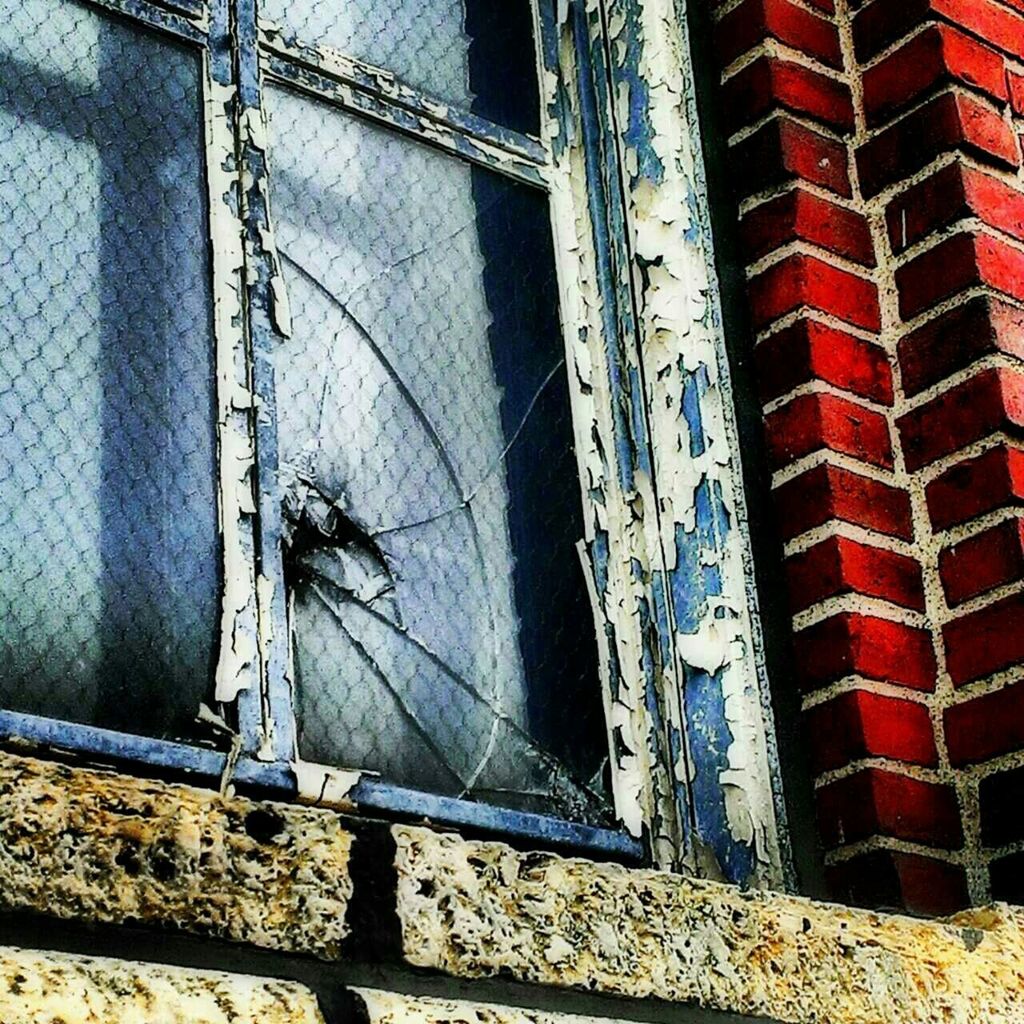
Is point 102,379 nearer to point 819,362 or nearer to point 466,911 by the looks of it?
point 466,911

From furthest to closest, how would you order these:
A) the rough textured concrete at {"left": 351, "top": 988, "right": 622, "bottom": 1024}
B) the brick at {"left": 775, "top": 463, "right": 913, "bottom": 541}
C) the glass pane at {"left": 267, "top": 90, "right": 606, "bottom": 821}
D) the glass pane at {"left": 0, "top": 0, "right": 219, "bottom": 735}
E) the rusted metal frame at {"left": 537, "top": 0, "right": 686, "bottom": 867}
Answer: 1. the brick at {"left": 775, "top": 463, "right": 913, "bottom": 541}
2. the rusted metal frame at {"left": 537, "top": 0, "right": 686, "bottom": 867}
3. the glass pane at {"left": 267, "top": 90, "right": 606, "bottom": 821}
4. the glass pane at {"left": 0, "top": 0, "right": 219, "bottom": 735}
5. the rough textured concrete at {"left": 351, "top": 988, "right": 622, "bottom": 1024}

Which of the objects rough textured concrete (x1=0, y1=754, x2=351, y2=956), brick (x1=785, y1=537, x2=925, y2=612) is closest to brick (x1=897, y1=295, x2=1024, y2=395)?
brick (x1=785, y1=537, x2=925, y2=612)

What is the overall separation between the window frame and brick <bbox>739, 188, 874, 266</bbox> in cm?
16

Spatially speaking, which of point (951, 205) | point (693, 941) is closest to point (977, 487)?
point (951, 205)

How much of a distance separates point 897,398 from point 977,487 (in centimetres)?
16

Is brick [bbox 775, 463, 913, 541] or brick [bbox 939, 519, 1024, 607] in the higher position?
brick [bbox 775, 463, 913, 541]

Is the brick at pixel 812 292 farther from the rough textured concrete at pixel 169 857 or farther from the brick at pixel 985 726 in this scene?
the rough textured concrete at pixel 169 857

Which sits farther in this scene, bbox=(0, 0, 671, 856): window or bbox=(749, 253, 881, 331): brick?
bbox=(749, 253, 881, 331): brick

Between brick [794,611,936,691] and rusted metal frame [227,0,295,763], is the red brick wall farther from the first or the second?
rusted metal frame [227,0,295,763]

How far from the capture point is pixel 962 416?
1.99 m

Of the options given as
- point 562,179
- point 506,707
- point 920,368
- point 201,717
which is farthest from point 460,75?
point 201,717

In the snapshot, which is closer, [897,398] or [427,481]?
[427,481]

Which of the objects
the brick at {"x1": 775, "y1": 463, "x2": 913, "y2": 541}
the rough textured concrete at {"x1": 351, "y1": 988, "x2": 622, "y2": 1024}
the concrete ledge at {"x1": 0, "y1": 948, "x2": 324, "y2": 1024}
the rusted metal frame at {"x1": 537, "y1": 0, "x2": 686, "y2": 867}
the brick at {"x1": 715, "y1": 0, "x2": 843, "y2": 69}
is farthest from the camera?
the brick at {"x1": 715, "y1": 0, "x2": 843, "y2": 69}

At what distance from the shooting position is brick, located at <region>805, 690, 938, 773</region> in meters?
1.89
